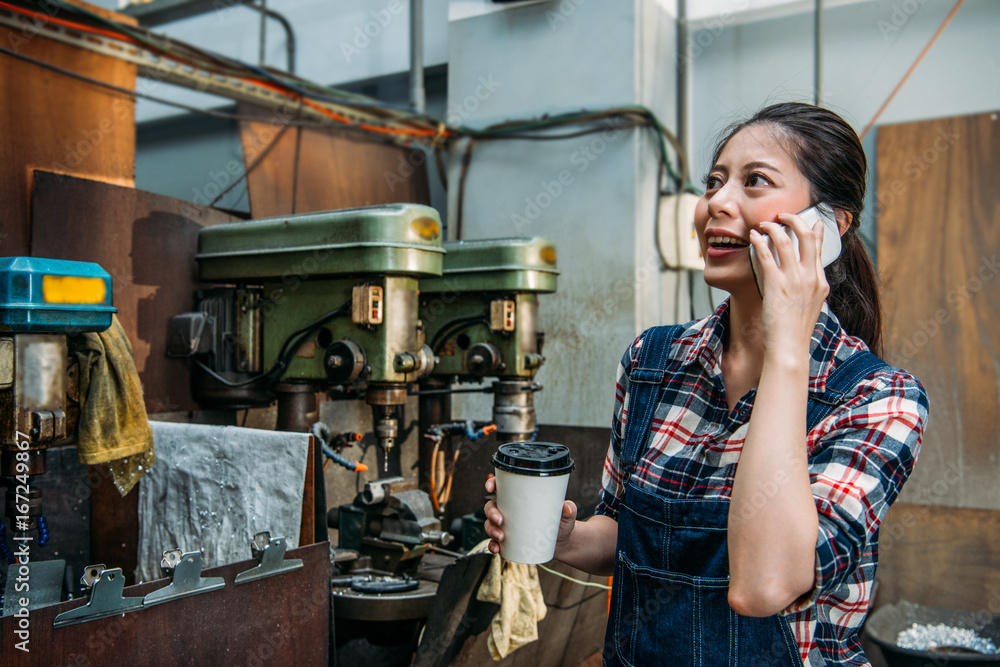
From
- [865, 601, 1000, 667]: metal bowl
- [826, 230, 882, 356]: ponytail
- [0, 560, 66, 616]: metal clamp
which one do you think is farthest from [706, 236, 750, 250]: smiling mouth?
[865, 601, 1000, 667]: metal bowl

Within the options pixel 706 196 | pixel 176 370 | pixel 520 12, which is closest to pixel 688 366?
pixel 706 196

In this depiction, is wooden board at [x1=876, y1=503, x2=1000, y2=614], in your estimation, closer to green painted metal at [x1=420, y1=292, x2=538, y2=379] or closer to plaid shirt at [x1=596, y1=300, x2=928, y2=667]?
green painted metal at [x1=420, y1=292, x2=538, y2=379]

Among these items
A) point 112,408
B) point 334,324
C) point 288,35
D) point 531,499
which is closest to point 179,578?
point 112,408

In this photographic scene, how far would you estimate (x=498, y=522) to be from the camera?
1.21m

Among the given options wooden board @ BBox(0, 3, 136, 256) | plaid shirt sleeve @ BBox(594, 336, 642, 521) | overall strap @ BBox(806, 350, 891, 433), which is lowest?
plaid shirt sleeve @ BBox(594, 336, 642, 521)

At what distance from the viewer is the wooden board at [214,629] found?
1.29 metres

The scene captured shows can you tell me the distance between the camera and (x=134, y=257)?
97.5 inches

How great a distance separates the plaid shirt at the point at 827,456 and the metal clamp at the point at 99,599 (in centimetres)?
89

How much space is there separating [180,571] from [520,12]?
3.00 meters

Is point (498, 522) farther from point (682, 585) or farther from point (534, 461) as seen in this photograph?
point (682, 585)

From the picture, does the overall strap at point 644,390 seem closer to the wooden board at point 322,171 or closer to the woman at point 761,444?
the woman at point 761,444

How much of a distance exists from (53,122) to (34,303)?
1120mm

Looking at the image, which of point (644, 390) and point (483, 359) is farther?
point (483, 359)

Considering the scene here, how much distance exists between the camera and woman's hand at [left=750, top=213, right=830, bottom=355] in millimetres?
1023
